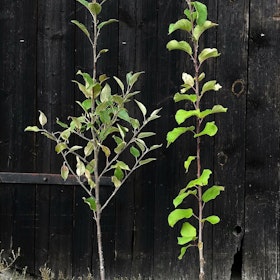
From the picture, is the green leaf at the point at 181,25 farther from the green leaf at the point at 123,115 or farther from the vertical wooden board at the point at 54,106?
the vertical wooden board at the point at 54,106

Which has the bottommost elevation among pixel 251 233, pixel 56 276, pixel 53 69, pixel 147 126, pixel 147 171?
pixel 56 276

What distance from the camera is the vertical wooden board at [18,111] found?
153 inches

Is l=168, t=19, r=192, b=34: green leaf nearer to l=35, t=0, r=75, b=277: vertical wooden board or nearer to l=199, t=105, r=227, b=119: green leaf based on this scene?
l=199, t=105, r=227, b=119: green leaf

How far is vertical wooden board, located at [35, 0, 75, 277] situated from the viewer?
152 inches

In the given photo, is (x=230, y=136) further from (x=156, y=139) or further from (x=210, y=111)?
(x=210, y=111)

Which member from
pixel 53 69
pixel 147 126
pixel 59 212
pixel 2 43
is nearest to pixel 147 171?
pixel 147 126

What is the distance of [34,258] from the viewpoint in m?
3.96

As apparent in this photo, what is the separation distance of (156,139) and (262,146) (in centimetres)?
65

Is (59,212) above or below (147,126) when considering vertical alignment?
below

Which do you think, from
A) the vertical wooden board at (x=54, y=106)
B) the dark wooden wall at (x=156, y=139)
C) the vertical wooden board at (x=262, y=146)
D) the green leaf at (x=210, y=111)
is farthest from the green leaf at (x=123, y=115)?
the vertical wooden board at (x=262, y=146)

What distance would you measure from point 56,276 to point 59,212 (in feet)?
1.37

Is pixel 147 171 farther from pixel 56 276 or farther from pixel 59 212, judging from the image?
pixel 56 276

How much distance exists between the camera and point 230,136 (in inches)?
148

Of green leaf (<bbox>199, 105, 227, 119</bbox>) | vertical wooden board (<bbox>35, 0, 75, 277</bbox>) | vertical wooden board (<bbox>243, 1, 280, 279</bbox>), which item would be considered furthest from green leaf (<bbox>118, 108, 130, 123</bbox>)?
vertical wooden board (<bbox>243, 1, 280, 279</bbox>)
